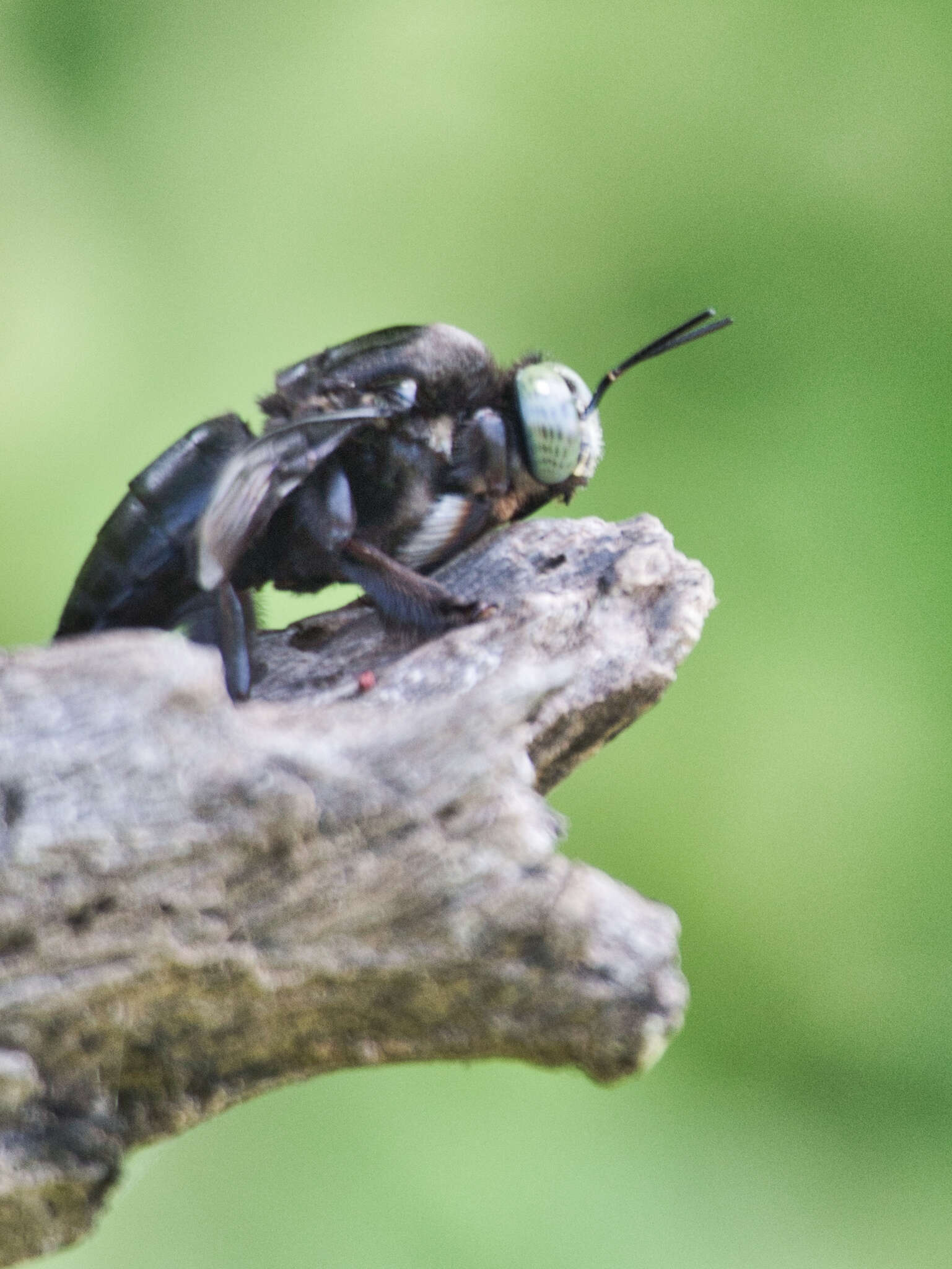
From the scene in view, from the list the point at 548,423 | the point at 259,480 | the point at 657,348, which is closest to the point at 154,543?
the point at 259,480

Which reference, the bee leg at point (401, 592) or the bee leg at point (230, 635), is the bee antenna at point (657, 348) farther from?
the bee leg at point (230, 635)

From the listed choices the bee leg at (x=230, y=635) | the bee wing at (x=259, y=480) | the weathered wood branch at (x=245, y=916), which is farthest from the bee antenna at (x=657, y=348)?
the weathered wood branch at (x=245, y=916)

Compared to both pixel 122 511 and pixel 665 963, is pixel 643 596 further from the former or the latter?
pixel 122 511

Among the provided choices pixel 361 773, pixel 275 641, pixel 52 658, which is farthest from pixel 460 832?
pixel 275 641

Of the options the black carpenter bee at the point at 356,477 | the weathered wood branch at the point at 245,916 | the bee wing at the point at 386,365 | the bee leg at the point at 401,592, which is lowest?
the weathered wood branch at the point at 245,916

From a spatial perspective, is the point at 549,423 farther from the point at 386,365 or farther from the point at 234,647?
the point at 234,647

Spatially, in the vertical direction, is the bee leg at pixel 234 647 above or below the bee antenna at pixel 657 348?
below
